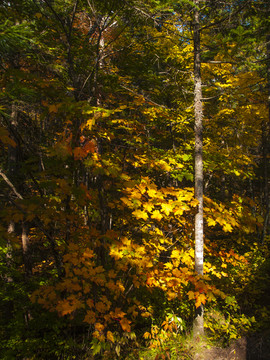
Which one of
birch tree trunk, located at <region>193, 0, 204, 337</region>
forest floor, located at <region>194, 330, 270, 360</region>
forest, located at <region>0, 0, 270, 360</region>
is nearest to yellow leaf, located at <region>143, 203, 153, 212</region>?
forest, located at <region>0, 0, 270, 360</region>

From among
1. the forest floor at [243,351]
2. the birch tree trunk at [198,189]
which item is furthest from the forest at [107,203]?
the forest floor at [243,351]

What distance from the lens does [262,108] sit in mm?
10008

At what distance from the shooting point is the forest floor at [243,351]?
4980mm

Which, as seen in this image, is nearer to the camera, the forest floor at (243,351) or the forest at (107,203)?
the forest at (107,203)

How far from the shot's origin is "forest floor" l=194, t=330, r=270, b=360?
4980 mm

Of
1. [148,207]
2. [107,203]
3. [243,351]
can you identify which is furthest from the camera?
[243,351]

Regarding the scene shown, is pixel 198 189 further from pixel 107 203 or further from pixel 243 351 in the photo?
pixel 243 351

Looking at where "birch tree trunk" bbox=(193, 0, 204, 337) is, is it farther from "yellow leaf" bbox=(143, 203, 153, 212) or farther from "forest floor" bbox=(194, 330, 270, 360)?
"yellow leaf" bbox=(143, 203, 153, 212)

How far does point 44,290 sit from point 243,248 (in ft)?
39.4

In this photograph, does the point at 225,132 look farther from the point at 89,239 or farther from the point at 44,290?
the point at 44,290

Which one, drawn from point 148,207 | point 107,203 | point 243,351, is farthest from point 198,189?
point 243,351

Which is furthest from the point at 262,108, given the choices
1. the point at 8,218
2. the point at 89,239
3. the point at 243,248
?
the point at 8,218

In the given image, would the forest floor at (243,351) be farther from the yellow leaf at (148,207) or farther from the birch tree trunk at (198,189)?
the yellow leaf at (148,207)

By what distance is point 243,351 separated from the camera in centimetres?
534
